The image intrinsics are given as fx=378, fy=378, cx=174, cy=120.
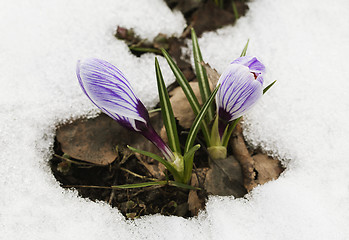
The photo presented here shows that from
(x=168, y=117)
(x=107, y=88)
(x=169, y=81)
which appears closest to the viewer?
(x=107, y=88)

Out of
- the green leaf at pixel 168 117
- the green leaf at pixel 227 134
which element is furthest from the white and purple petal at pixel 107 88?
the green leaf at pixel 227 134

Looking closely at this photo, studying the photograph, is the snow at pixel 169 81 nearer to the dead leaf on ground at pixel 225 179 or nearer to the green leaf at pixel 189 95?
the dead leaf on ground at pixel 225 179

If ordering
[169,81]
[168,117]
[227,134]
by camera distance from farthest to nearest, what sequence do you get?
[169,81] → [227,134] → [168,117]

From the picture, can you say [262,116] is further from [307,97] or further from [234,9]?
[234,9]

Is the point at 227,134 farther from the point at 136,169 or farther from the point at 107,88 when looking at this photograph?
the point at 107,88

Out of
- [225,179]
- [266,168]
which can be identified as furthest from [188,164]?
[266,168]

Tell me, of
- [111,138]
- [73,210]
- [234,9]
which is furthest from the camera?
[234,9]

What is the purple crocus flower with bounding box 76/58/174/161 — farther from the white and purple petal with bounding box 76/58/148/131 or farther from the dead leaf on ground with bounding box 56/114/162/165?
the dead leaf on ground with bounding box 56/114/162/165

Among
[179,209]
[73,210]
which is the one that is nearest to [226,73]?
[179,209]
